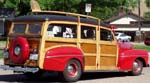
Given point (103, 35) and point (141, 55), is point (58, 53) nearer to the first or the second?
point (103, 35)

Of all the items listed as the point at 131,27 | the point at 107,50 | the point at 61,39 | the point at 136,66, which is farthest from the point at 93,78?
the point at 131,27

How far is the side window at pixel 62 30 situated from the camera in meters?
14.7

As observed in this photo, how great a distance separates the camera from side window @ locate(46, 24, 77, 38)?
14.7 meters

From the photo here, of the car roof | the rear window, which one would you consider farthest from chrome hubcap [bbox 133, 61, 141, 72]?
the rear window

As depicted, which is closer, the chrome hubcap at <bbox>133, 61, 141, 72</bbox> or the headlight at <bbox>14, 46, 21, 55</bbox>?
the headlight at <bbox>14, 46, 21, 55</bbox>

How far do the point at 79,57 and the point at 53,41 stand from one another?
3.32 ft

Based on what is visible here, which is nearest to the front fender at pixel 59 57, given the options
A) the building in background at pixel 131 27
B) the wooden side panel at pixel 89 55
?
the wooden side panel at pixel 89 55

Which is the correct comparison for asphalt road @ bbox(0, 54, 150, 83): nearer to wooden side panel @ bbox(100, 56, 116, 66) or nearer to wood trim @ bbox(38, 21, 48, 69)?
wooden side panel @ bbox(100, 56, 116, 66)

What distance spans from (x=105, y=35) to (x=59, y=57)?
2.70 metres

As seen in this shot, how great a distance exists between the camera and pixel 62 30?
15078mm

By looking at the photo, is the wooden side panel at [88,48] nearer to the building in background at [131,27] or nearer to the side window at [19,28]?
the side window at [19,28]

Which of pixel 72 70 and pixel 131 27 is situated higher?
pixel 72 70

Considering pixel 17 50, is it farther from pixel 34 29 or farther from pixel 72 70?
pixel 72 70

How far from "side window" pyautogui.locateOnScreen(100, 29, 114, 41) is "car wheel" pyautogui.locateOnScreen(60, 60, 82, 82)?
1.74m
